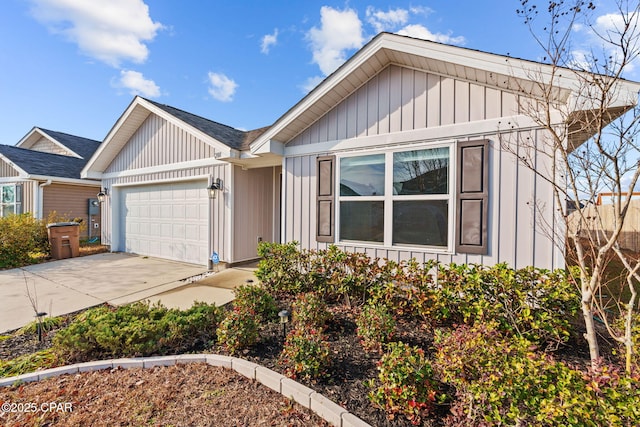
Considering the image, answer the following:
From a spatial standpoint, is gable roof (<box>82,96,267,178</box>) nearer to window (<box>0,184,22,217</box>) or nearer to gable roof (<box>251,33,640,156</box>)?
gable roof (<box>251,33,640,156</box>)

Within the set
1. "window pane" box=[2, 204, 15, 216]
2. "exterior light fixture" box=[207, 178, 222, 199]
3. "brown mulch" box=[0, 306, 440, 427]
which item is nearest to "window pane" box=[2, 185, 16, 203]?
"window pane" box=[2, 204, 15, 216]

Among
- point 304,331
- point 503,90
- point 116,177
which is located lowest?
point 304,331

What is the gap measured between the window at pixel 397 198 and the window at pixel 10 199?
13.9 m

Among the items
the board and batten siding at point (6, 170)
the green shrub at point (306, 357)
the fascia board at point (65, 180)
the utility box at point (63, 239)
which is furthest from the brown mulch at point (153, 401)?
the board and batten siding at point (6, 170)

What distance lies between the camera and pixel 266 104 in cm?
1071

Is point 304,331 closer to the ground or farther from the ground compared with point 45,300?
farther from the ground

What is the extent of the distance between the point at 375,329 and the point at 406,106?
3517mm

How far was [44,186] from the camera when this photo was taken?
34.1ft

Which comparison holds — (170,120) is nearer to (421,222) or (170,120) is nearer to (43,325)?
(43,325)

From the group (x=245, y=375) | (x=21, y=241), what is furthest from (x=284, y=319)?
(x=21, y=241)

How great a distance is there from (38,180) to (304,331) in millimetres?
13065

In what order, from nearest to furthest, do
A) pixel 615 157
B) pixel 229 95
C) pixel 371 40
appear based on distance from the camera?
1. pixel 615 157
2. pixel 371 40
3. pixel 229 95

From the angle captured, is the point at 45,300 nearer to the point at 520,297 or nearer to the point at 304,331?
the point at 304,331

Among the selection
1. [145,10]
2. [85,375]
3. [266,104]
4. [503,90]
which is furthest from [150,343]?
[266,104]
